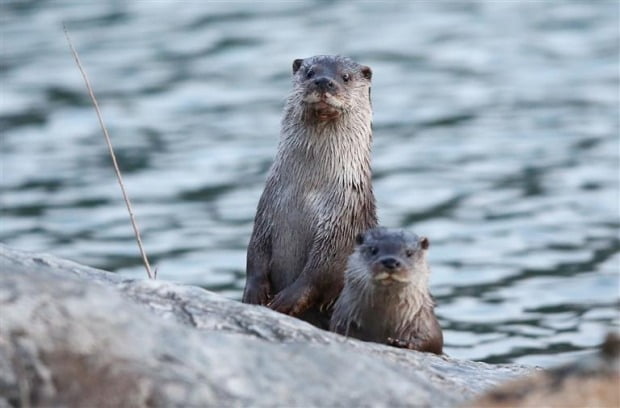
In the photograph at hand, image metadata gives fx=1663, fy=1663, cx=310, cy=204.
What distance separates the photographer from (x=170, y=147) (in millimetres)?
13445

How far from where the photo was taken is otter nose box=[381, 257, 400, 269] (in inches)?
221

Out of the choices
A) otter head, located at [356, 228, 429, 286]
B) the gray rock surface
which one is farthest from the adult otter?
the gray rock surface

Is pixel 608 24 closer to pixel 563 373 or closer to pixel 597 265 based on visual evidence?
pixel 597 265

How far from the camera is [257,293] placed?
20.5 feet

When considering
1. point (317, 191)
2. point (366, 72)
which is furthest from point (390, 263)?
point (366, 72)

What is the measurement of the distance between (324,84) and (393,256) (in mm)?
845

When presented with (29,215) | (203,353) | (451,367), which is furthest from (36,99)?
(203,353)

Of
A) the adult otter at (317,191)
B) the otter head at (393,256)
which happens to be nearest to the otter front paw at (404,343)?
the otter head at (393,256)

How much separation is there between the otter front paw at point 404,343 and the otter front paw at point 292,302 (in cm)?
46

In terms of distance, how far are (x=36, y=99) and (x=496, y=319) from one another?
686 cm

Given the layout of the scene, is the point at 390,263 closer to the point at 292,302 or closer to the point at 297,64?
the point at 292,302

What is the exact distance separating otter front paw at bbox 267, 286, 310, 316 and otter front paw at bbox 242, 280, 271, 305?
14 centimetres

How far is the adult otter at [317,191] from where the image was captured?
6207 mm

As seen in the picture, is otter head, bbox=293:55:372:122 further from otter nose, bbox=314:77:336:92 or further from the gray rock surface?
the gray rock surface
